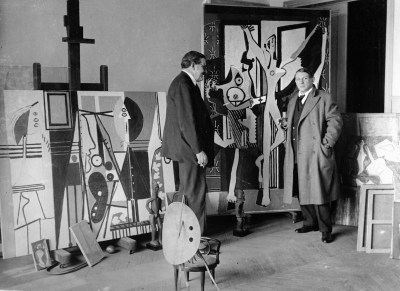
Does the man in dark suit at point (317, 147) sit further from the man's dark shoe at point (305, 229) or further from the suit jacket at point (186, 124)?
the suit jacket at point (186, 124)

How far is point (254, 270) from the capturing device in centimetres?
370

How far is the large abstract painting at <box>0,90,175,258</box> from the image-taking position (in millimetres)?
3725

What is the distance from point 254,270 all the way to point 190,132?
1172 millimetres

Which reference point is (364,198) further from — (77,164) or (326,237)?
(77,164)

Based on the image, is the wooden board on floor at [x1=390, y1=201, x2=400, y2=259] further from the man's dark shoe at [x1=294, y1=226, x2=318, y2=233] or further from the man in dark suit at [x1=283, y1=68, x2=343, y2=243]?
the man's dark shoe at [x1=294, y1=226, x2=318, y2=233]

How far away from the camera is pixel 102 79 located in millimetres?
4211

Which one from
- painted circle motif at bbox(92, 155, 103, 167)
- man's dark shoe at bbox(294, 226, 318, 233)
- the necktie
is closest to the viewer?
painted circle motif at bbox(92, 155, 103, 167)

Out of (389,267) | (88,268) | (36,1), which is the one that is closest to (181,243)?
(88,268)

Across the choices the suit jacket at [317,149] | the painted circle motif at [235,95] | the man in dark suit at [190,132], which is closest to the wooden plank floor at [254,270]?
the suit jacket at [317,149]

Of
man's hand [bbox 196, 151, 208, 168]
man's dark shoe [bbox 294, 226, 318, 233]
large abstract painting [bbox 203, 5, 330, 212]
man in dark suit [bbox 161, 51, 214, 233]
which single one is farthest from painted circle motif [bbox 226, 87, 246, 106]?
man's dark shoe [bbox 294, 226, 318, 233]

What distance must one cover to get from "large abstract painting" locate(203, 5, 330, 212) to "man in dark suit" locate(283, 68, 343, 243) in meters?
0.50

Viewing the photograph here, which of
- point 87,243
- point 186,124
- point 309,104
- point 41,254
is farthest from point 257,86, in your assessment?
point 41,254

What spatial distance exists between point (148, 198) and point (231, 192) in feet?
3.20

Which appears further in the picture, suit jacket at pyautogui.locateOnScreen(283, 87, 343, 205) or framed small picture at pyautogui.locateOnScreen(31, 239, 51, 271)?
suit jacket at pyautogui.locateOnScreen(283, 87, 343, 205)
